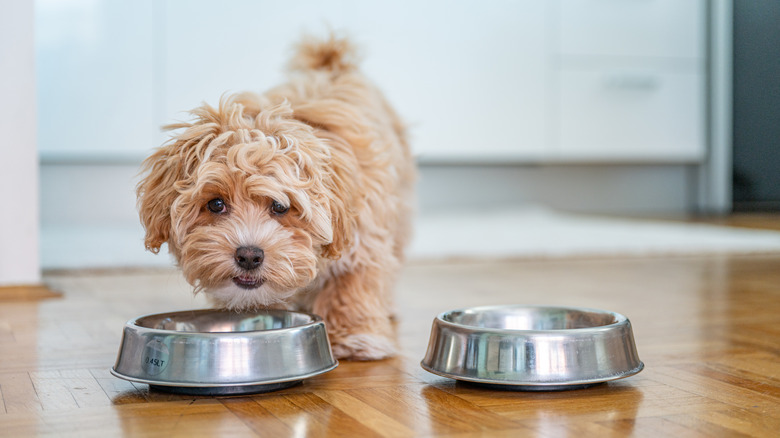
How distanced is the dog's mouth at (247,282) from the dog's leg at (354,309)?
289 millimetres

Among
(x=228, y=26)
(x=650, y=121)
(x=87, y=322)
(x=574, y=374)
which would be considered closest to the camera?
(x=574, y=374)

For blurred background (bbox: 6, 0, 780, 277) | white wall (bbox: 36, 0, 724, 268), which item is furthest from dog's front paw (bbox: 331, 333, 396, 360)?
blurred background (bbox: 6, 0, 780, 277)

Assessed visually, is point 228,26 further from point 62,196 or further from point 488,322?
point 488,322

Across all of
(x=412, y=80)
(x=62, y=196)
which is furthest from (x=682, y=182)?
(x=62, y=196)

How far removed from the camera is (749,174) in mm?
5562

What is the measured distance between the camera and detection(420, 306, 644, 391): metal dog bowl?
1320 mm

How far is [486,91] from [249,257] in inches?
157

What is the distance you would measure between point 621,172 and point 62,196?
3458mm

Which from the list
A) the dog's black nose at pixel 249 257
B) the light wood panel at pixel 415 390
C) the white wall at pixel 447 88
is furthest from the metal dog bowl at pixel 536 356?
the white wall at pixel 447 88

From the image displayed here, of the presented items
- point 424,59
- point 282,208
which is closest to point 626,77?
point 424,59

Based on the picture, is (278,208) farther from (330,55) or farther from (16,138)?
(16,138)

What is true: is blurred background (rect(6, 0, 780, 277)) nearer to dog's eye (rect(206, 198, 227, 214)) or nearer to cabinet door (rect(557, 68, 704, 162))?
cabinet door (rect(557, 68, 704, 162))

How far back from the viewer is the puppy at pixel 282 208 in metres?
1.43

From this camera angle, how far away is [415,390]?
54.0 inches
